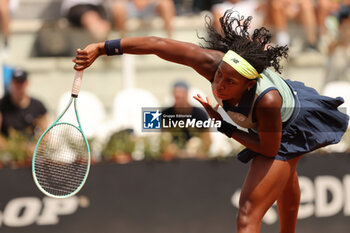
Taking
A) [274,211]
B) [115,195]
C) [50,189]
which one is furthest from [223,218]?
[50,189]

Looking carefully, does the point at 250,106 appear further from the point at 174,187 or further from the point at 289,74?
the point at 289,74

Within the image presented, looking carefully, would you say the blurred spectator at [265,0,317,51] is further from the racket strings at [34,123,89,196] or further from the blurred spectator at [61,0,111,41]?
the racket strings at [34,123,89,196]

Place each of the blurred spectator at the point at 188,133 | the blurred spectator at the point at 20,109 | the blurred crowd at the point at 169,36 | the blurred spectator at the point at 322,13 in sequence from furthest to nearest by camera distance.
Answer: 1. the blurred spectator at the point at 322,13
2. the blurred spectator at the point at 20,109
3. the blurred spectator at the point at 188,133
4. the blurred crowd at the point at 169,36

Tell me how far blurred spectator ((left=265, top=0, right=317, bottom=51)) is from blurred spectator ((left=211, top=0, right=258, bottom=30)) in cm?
17

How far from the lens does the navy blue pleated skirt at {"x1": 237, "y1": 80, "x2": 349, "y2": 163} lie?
448 centimetres

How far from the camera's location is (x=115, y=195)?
635 cm

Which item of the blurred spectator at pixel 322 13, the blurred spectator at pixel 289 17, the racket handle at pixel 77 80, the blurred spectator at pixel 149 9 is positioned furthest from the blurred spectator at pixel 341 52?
the racket handle at pixel 77 80

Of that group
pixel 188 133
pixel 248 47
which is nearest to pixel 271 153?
pixel 248 47

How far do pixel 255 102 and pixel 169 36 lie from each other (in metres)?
3.82

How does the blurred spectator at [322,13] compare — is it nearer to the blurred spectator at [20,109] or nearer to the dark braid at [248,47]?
the blurred spectator at [20,109]

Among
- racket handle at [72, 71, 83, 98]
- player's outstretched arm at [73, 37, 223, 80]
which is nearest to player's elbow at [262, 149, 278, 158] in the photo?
player's outstretched arm at [73, 37, 223, 80]

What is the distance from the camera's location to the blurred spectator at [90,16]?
764 cm

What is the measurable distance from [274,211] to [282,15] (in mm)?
2459

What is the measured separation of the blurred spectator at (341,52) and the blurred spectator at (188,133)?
1982 mm
